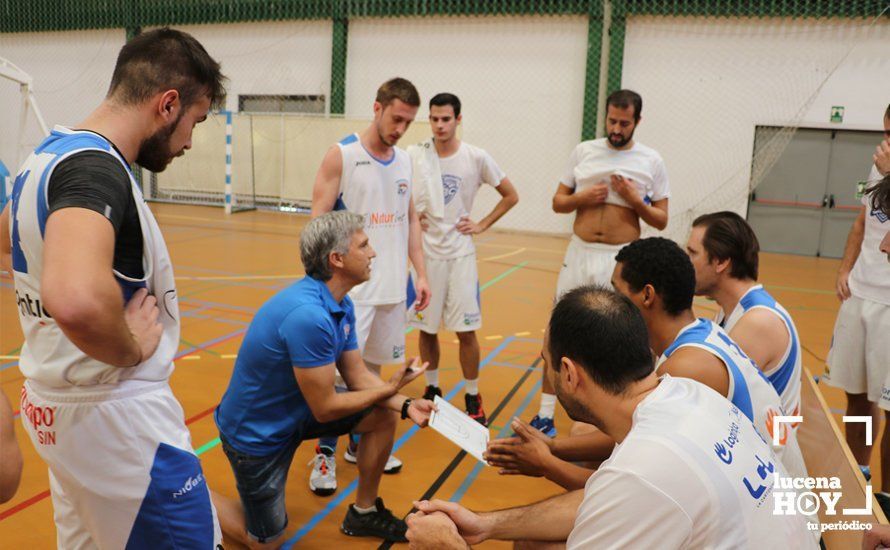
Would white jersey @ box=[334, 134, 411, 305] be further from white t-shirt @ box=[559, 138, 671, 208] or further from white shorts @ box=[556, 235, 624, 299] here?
white t-shirt @ box=[559, 138, 671, 208]

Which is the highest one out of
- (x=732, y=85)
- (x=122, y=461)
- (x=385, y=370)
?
(x=732, y=85)

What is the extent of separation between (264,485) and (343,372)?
693 mm

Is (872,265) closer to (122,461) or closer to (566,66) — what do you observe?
(122,461)

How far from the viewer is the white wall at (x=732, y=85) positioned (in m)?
12.6

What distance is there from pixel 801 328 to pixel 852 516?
6263 mm

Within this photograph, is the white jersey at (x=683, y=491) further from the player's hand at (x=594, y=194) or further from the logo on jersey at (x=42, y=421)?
the player's hand at (x=594, y=194)

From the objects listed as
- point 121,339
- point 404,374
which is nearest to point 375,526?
point 404,374

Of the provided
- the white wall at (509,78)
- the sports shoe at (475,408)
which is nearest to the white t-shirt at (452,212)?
the sports shoe at (475,408)

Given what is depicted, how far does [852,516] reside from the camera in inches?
99.1

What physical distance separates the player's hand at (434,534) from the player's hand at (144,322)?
1.00 meters

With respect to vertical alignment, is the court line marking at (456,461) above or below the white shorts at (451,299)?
below

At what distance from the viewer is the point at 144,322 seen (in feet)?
6.43

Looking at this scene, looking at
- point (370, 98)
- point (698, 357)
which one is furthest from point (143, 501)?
point (370, 98)

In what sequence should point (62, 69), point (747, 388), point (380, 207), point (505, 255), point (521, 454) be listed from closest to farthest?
1. point (747, 388)
2. point (521, 454)
3. point (380, 207)
4. point (505, 255)
5. point (62, 69)
